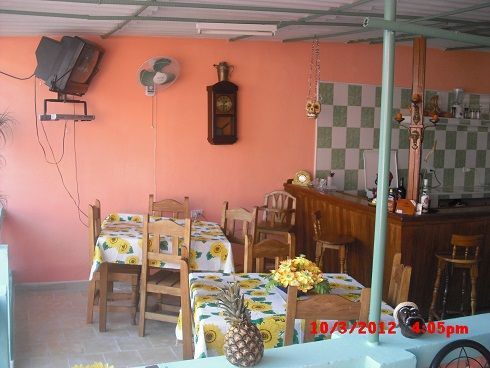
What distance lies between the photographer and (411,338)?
5.97ft

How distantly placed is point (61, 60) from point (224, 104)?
1621 mm

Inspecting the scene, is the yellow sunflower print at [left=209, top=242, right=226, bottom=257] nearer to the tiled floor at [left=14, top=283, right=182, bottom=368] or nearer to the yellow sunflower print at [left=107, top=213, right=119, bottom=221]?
the tiled floor at [left=14, top=283, right=182, bottom=368]

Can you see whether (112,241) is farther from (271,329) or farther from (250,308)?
(271,329)

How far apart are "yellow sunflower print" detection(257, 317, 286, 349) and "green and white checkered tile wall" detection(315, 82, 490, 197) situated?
3.62 meters

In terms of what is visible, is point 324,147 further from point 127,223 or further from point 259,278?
point 259,278

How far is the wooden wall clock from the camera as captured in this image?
5.52m

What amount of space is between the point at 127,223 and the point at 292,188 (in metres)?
1.89

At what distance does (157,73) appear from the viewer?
5.25 metres

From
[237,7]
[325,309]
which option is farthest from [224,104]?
[325,309]

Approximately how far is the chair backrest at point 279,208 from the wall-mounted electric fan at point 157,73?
158 cm

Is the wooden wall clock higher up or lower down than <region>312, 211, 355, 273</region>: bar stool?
higher up

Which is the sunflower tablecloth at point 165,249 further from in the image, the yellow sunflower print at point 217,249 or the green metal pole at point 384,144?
the green metal pole at point 384,144

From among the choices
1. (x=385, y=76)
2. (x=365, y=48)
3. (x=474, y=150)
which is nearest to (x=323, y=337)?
(x=385, y=76)

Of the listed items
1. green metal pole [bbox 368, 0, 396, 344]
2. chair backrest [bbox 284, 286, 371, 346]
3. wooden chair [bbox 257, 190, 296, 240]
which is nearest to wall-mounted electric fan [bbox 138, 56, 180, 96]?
wooden chair [bbox 257, 190, 296, 240]
